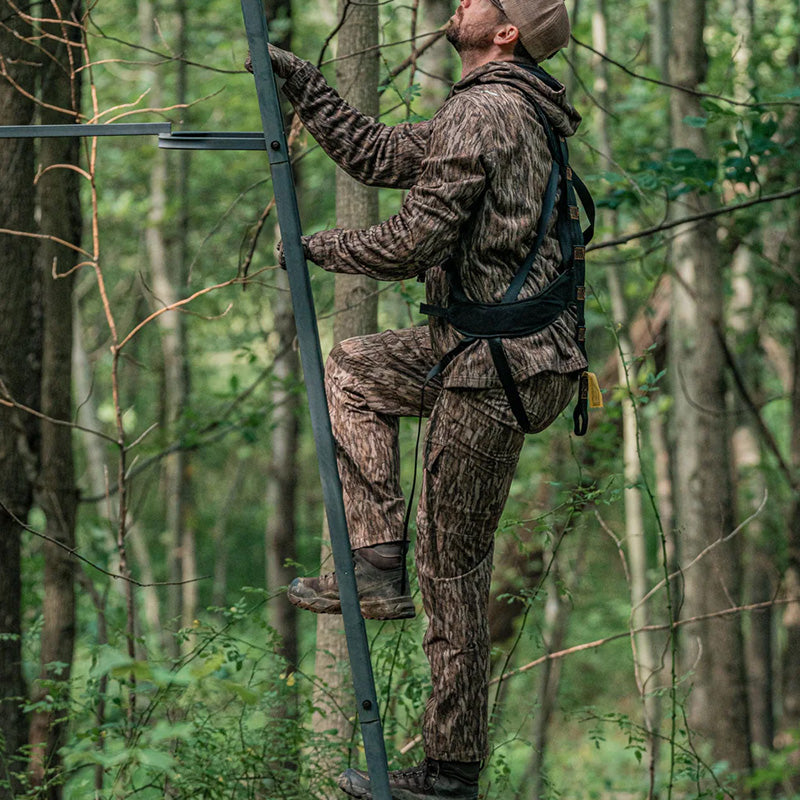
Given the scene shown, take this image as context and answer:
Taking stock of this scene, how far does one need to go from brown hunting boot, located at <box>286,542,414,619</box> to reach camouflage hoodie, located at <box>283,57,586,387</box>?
604 mm

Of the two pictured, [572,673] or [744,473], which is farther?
[572,673]

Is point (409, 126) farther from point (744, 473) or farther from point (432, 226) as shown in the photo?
point (744, 473)

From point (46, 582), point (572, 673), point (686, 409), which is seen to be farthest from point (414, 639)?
point (572, 673)

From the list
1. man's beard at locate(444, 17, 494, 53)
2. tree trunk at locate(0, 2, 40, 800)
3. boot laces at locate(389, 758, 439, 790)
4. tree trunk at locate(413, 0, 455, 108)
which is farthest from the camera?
tree trunk at locate(413, 0, 455, 108)

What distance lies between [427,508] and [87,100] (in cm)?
1224

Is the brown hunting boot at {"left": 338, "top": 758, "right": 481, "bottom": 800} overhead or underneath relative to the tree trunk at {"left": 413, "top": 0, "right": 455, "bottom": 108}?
underneath

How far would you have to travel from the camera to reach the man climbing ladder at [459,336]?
10.4 ft

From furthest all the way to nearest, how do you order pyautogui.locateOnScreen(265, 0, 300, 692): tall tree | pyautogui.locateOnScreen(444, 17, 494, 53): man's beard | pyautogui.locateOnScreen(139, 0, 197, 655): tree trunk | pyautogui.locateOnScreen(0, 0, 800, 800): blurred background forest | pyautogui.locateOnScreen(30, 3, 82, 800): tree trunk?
pyautogui.locateOnScreen(139, 0, 197, 655): tree trunk < pyautogui.locateOnScreen(265, 0, 300, 692): tall tree < pyautogui.locateOnScreen(30, 3, 82, 800): tree trunk < pyautogui.locateOnScreen(0, 0, 800, 800): blurred background forest < pyautogui.locateOnScreen(444, 17, 494, 53): man's beard

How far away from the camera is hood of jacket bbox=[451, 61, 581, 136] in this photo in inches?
129

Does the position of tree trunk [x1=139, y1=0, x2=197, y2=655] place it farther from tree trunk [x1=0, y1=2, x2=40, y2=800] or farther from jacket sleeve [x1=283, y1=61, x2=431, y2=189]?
jacket sleeve [x1=283, y1=61, x2=431, y2=189]

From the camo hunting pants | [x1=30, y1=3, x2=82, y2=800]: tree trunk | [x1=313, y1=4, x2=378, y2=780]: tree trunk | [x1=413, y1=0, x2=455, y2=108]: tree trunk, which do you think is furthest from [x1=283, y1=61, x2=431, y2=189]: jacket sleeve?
[x1=413, y1=0, x2=455, y2=108]: tree trunk

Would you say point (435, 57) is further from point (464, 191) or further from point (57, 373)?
point (464, 191)

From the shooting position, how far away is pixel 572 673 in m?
19.9

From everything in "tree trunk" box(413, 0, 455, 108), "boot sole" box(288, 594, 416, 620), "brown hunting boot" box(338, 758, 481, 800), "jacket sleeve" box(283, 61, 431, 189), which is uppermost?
"tree trunk" box(413, 0, 455, 108)
